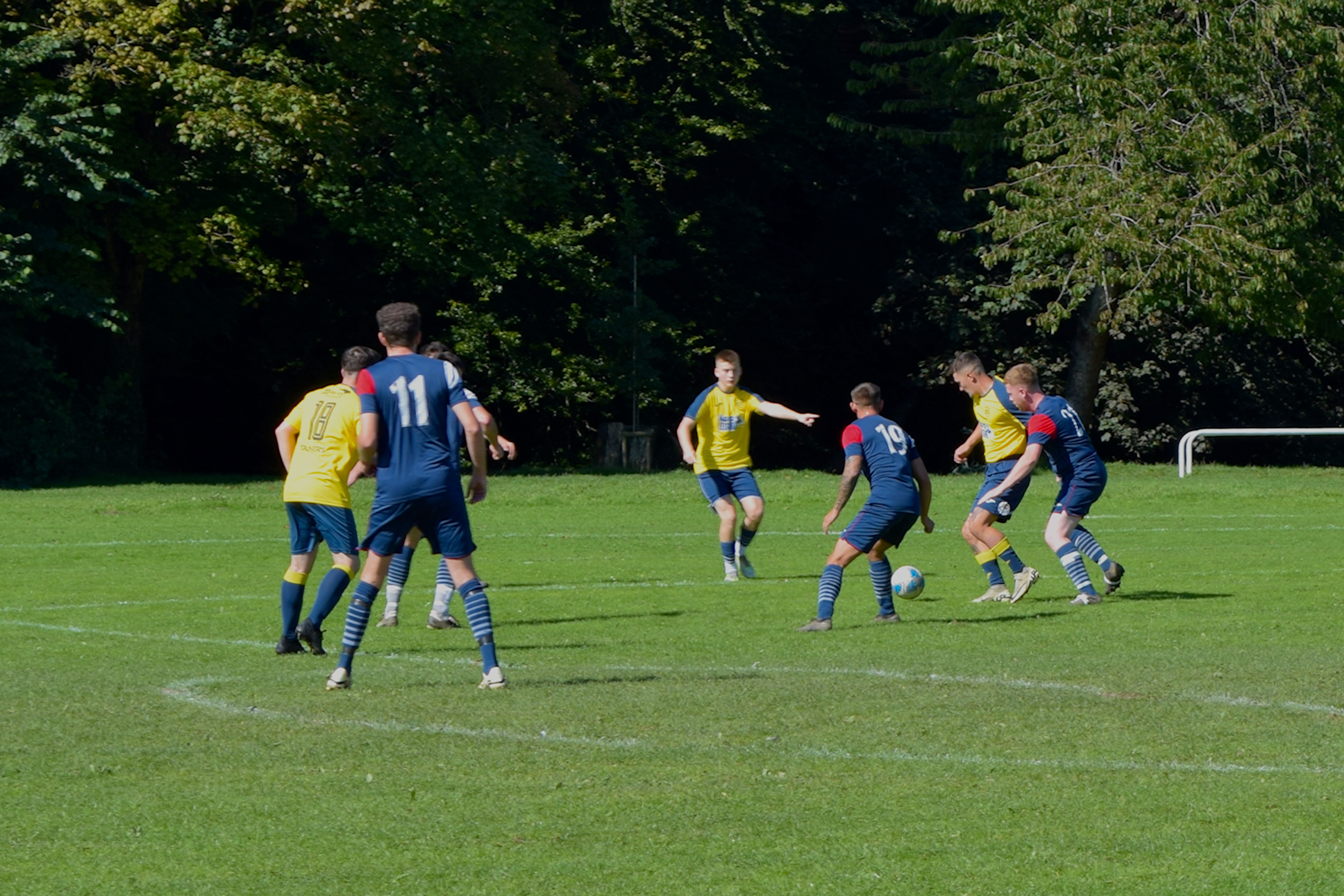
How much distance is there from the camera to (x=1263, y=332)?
130 ft

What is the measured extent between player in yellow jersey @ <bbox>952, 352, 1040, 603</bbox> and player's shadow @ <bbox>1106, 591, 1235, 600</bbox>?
2.30 ft

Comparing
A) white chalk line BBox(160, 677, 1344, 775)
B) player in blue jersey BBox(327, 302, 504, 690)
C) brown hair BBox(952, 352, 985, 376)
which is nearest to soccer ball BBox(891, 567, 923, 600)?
brown hair BBox(952, 352, 985, 376)

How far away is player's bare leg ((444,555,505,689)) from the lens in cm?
993

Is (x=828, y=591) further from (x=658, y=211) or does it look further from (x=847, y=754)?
(x=658, y=211)

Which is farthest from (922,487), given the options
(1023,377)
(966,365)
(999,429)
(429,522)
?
(429,522)

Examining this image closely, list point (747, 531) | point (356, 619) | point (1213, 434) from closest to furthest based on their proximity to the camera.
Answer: point (356, 619) → point (747, 531) → point (1213, 434)

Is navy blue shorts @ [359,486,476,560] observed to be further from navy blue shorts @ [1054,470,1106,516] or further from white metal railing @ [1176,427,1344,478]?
white metal railing @ [1176,427,1344,478]

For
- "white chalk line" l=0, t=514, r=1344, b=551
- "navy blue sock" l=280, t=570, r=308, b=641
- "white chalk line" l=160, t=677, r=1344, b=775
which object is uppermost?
"navy blue sock" l=280, t=570, r=308, b=641

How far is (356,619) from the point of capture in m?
10.1

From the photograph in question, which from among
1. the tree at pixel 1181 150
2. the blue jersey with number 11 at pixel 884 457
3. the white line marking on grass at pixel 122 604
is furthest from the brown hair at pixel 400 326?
the tree at pixel 1181 150

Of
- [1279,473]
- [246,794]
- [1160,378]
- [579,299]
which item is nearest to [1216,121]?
[1279,473]

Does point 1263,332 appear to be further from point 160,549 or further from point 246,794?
point 246,794

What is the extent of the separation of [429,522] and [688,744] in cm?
220

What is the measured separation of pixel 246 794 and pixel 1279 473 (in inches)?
1169
